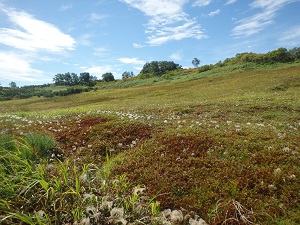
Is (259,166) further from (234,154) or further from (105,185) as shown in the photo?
(105,185)

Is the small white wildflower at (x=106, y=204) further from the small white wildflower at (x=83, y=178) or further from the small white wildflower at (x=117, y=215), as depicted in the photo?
the small white wildflower at (x=83, y=178)

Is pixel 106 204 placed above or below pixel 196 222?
above

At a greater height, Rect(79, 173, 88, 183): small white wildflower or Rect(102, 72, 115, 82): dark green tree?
Rect(102, 72, 115, 82): dark green tree

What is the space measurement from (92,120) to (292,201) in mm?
11652

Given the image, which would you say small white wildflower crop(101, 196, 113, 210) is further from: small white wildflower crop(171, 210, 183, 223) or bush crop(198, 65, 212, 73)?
bush crop(198, 65, 212, 73)

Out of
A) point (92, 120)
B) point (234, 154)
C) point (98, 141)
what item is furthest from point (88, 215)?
point (92, 120)

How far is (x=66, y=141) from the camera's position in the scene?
460 inches

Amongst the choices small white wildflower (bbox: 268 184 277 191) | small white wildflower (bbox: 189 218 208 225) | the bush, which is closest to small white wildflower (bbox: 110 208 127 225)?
small white wildflower (bbox: 189 218 208 225)

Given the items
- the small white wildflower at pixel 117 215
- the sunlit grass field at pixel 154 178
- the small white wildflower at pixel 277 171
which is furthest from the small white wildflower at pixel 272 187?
the small white wildflower at pixel 117 215

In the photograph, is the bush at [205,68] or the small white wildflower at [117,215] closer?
the small white wildflower at [117,215]

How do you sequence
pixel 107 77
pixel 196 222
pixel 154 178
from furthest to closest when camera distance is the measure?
pixel 107 77, pixel 154 178, pixel 196 222

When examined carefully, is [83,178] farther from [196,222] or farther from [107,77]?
[107,77]

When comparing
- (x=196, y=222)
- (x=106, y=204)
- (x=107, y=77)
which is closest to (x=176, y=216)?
(x=196, y=222)

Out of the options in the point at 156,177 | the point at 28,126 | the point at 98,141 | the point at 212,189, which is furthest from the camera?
the point at 28,126
